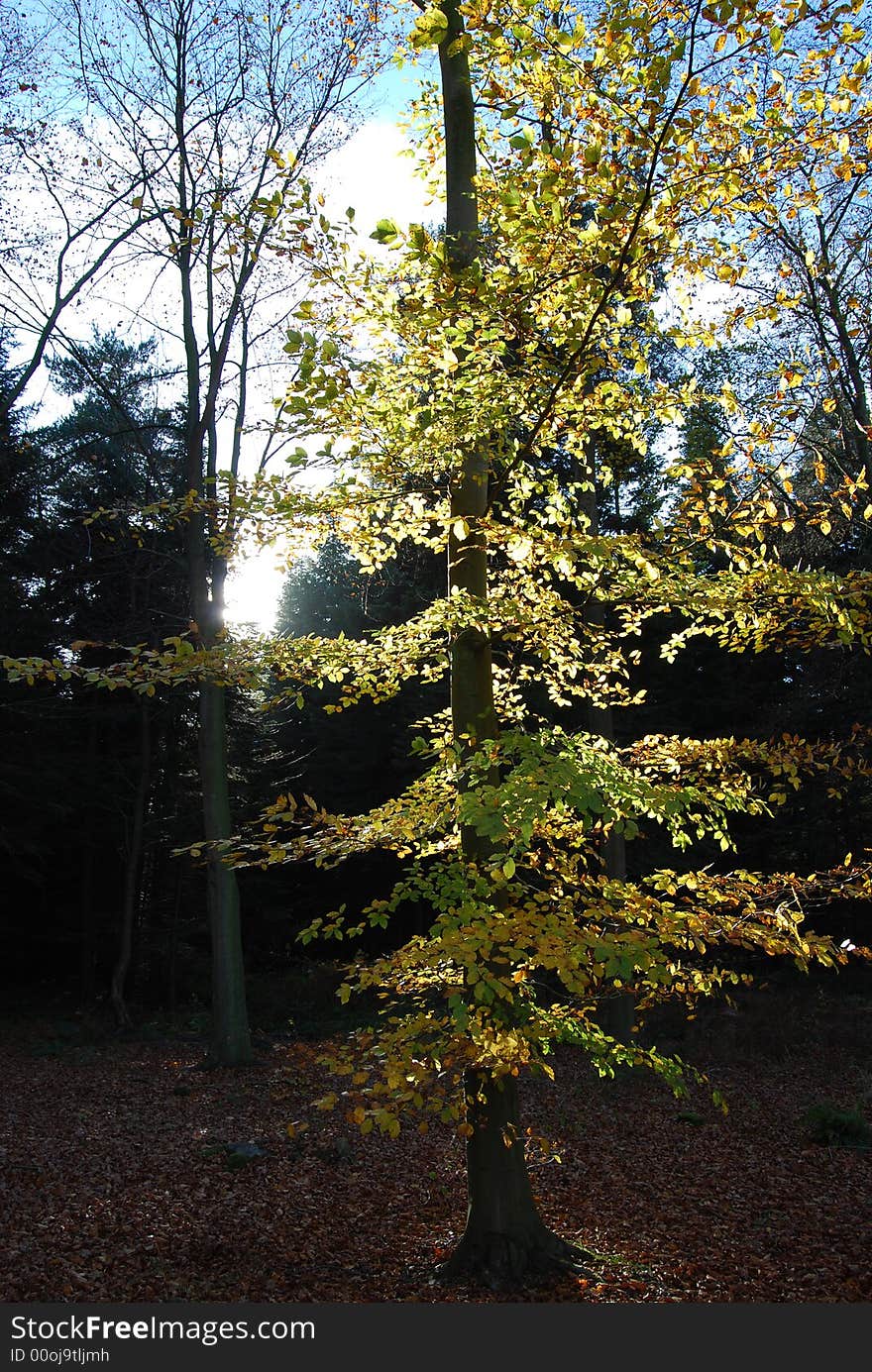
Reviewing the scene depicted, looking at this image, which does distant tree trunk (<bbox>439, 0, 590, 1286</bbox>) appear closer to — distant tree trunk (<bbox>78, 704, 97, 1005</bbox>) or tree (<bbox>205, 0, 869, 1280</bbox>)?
tree (<bbox>205, 0, 869, 1280</bbox>)

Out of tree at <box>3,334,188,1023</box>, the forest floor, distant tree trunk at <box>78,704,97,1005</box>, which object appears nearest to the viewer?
the forest floor

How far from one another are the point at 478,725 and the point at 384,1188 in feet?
13.2

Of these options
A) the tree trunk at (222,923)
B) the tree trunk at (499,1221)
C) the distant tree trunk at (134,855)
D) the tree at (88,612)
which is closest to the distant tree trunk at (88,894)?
the tree at (88,612)

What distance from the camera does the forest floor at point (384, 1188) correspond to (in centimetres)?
509

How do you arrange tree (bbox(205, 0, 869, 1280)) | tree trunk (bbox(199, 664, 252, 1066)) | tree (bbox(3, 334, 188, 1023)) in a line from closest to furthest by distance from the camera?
tree (bbox(205, 0, 869, 1280)) < tree trunk (bbox(199, 664, 252, 1066)) < tree (bbox(3, 334, 188, 1023))

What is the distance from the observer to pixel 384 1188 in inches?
269

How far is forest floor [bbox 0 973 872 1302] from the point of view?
5.09 meters

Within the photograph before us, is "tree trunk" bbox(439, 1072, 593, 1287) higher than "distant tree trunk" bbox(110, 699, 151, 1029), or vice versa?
"distant tree trunk" bbox(110, 699, 151, 1029)

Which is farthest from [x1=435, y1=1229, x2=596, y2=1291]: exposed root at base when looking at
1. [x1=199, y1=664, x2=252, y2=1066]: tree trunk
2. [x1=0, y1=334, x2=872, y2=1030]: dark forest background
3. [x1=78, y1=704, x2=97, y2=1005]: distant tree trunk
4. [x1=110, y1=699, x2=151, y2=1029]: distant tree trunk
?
[x1=78, y1=704, x2=97, y2=1005]: distant tree trunk

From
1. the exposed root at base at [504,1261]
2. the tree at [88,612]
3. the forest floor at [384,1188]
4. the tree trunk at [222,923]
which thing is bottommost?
the forest floor at [384,1188]

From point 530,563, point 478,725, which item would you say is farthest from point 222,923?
point 530,563

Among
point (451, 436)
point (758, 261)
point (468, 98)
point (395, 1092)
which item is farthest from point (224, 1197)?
point (758, 261)

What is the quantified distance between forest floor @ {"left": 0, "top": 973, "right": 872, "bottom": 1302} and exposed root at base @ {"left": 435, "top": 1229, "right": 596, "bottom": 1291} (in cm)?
8

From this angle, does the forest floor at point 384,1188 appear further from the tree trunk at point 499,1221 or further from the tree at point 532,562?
the tree at point 532,562
